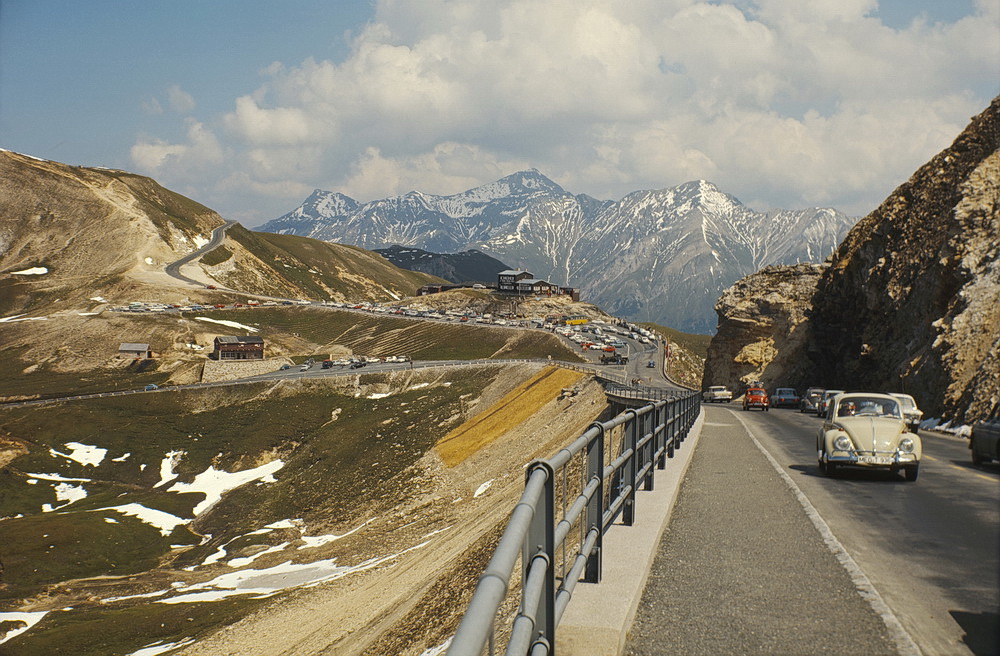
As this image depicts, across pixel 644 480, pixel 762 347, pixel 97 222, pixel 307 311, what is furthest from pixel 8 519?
pixel 97 222

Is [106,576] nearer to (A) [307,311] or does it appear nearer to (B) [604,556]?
(B) [604,556]

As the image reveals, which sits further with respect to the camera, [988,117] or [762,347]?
[762,347]

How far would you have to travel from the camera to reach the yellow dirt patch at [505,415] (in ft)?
184

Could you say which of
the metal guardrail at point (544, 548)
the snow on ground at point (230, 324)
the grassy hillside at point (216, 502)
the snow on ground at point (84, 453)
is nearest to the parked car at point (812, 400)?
the grassy hillside at point (216, 502)

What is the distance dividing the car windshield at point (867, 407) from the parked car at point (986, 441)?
10.5ft

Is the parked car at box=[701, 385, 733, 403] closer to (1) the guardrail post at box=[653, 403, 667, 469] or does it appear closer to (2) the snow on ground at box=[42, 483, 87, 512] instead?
(1) the guardrail post at box=[653, 403, 667, 469]

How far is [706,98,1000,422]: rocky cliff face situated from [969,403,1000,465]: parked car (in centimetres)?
1488

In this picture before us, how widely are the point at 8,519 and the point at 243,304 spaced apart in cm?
10751

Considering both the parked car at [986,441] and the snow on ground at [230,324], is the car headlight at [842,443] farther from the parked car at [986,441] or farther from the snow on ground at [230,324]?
the snow on ground at [230,324]

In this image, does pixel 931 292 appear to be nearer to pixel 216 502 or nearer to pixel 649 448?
pixel 649 448

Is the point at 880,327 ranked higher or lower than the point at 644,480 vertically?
higher

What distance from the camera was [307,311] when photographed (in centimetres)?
15775

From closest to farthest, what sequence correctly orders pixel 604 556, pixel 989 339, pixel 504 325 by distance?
pixel 604 556 → pixel 989 339 → pixel 504 325

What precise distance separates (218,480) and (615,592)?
66506 millimetres
